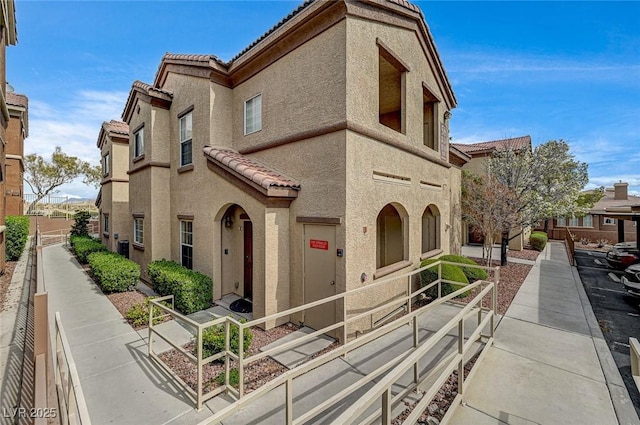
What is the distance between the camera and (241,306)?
8.37 metres

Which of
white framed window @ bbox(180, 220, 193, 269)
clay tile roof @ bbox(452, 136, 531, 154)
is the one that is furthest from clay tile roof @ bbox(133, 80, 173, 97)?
clay tile roof @ bbox(452, 136, 531, 154)

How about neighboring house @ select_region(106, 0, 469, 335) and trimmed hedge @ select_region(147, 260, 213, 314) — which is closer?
neighboring house @ select_region(106, 0, 469, 335)

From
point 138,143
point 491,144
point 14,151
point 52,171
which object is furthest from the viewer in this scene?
point 52,171

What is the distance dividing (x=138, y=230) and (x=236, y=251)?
20.3 feet

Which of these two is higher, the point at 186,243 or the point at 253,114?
the point at 253,114

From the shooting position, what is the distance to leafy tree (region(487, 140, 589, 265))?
14.1m

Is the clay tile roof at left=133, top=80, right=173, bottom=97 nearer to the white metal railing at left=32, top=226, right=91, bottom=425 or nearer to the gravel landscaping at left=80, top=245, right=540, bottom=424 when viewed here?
the gravel landscaping at left=80, top=245, right=540, bottom=424

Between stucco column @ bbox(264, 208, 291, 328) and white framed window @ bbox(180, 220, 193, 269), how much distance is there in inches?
178

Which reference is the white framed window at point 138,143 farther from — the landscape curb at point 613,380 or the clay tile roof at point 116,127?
the landscape curb at point 613,380

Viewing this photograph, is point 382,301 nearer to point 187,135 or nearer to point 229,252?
point 229,252

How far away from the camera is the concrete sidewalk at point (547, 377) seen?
3.93 metres

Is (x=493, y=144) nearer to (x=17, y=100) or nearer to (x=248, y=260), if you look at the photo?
(x=248, y=260)

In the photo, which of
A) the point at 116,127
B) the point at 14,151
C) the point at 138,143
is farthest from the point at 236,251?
the point at 14,151

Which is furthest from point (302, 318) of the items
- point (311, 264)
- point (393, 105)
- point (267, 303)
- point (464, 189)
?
point (464, 189)
